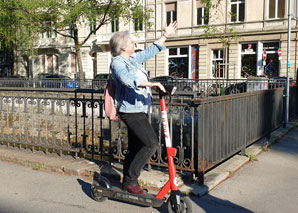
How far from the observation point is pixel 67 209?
4.19m

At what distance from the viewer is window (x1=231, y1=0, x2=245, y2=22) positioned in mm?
30378

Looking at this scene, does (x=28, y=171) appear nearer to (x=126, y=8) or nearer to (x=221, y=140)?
(x=221, y=140)

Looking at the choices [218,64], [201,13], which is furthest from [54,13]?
[218,64]

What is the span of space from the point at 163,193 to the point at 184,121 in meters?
1.39

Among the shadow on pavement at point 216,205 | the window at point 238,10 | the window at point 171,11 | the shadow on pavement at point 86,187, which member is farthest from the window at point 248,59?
the shadow on pavement at point 216,205

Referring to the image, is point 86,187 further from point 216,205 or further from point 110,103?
point 216,205

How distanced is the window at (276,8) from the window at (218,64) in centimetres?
520

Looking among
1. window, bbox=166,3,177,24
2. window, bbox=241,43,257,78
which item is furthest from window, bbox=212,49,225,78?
window, bbox=166,3,177,24

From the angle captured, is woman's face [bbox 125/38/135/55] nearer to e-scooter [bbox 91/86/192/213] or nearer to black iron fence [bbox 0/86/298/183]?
e-scooter [bbox 91/86/192/213]

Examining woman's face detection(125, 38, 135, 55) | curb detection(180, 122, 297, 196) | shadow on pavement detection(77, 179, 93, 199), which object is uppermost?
woman's face detection(125, 38, 135, 55)

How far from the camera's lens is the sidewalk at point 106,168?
486 cm

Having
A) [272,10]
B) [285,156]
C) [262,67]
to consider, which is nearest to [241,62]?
[262,67]

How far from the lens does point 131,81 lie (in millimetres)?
3650

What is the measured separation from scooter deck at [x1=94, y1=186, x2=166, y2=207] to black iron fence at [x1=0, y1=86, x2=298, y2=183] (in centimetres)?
114
